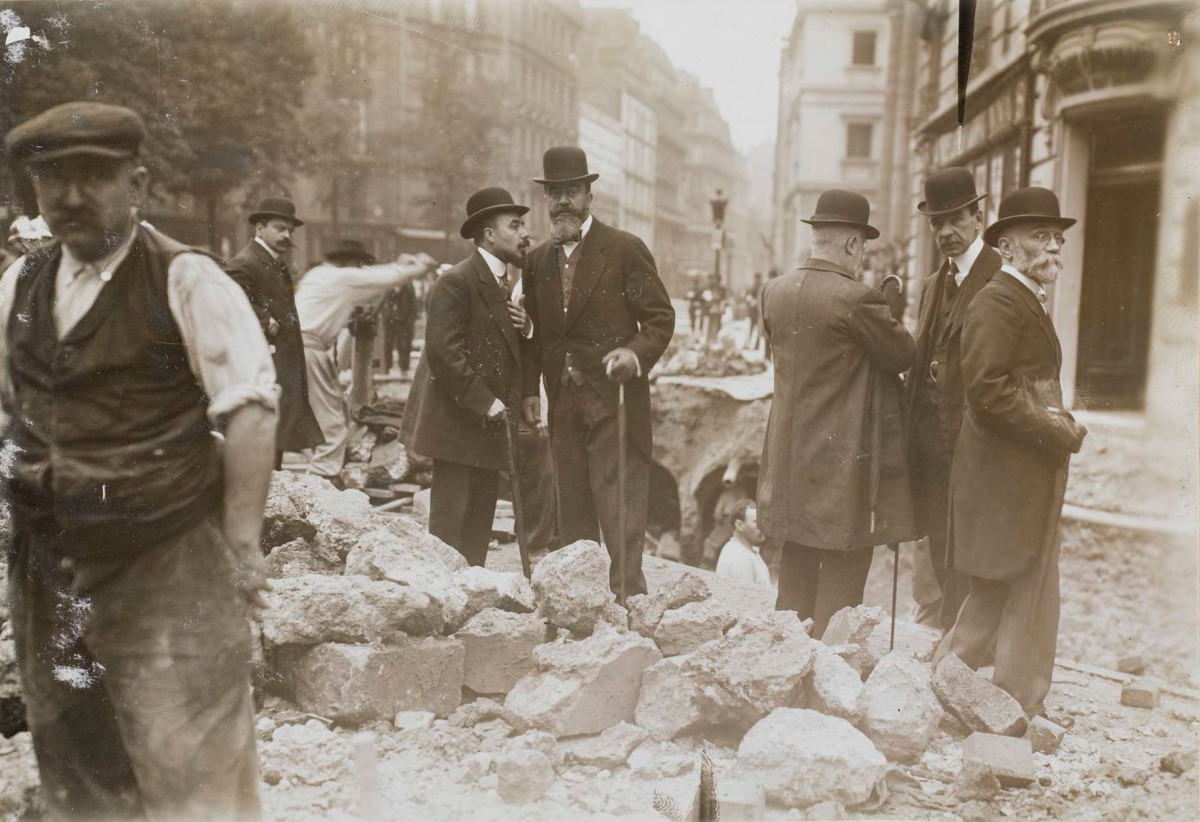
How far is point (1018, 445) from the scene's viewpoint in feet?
11.7

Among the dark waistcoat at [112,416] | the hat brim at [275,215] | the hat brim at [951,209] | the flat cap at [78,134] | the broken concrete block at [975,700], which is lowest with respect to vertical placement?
the broken concrete block at [975,700]

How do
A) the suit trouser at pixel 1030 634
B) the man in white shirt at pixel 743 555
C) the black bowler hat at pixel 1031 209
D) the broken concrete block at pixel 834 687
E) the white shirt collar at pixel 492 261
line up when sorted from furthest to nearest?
the man in white shirt at pixel 743 555, the white shirt collar at pixel 492 261, the suit trouser at pixel 1030 634, the black bowler hat at pixel 1031 209, the broken concrete block at pixel 834 687

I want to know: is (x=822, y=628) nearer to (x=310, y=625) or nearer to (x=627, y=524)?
(x=627, y=524)

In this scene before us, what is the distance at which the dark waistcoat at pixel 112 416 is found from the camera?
7.16 feet

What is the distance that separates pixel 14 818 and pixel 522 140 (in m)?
3.45

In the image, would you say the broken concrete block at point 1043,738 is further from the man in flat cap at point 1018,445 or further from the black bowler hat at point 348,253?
the black bowler hat at point 348,253

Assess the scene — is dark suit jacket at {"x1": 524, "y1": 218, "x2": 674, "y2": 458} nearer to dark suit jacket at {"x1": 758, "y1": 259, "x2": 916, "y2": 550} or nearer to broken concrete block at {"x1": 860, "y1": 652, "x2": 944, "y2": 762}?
dark suit jacket at {"x1": 758, "y1": 259, "x2": 916, "y2": 550}

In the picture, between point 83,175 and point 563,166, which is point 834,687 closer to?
point 563,166

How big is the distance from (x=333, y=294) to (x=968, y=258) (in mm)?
2701

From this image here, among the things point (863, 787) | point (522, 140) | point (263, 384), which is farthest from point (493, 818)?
point (522, 140)

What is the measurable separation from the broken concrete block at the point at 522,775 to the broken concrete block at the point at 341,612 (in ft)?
1.80

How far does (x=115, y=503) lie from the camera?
224 centimetres

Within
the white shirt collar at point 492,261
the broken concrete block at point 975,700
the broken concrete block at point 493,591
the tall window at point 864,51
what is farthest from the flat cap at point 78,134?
the tall window at point 864,51

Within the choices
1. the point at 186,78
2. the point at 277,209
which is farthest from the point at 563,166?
the point at 186,78
